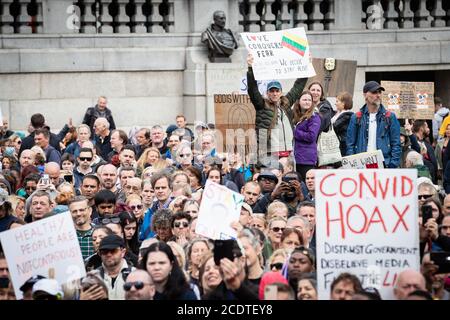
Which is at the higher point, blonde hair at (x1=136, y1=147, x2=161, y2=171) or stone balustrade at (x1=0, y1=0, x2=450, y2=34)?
stone balustrade at (x1=0, y1=0, x2=450, y2=34)

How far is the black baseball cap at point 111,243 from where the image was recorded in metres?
11.1

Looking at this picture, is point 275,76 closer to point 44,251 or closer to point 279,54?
point 279,54

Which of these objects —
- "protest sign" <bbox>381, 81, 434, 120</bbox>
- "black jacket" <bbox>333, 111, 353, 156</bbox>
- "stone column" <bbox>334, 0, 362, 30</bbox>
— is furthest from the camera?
"stone column" <bbox>334, 0, 362, 30</bbox>

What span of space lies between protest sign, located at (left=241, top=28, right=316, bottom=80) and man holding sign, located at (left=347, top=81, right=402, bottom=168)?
1.27 m

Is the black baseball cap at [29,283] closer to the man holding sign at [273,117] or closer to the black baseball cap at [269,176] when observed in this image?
the black baseball cap at [269,176]

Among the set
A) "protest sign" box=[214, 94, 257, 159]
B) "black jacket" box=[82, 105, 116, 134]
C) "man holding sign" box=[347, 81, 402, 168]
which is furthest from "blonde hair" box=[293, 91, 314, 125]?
"black jacket" box=[82, 105, 116, 134]

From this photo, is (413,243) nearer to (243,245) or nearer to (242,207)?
(243,245)

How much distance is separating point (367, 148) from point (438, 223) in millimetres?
3678

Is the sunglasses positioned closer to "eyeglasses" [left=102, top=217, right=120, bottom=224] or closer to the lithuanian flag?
"eyeglasses" [left=102, top=217, right=120, bottom=224]

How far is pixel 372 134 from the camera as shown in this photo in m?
15.1

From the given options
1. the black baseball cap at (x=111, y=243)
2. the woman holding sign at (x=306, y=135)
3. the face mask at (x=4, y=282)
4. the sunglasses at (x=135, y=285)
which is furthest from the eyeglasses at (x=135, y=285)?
the woman holding sign at (x=306, y=135)

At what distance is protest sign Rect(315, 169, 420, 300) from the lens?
9773 millimetres

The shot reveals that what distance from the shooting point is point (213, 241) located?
415 inches

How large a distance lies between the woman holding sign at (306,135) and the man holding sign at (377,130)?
19.1 inches
